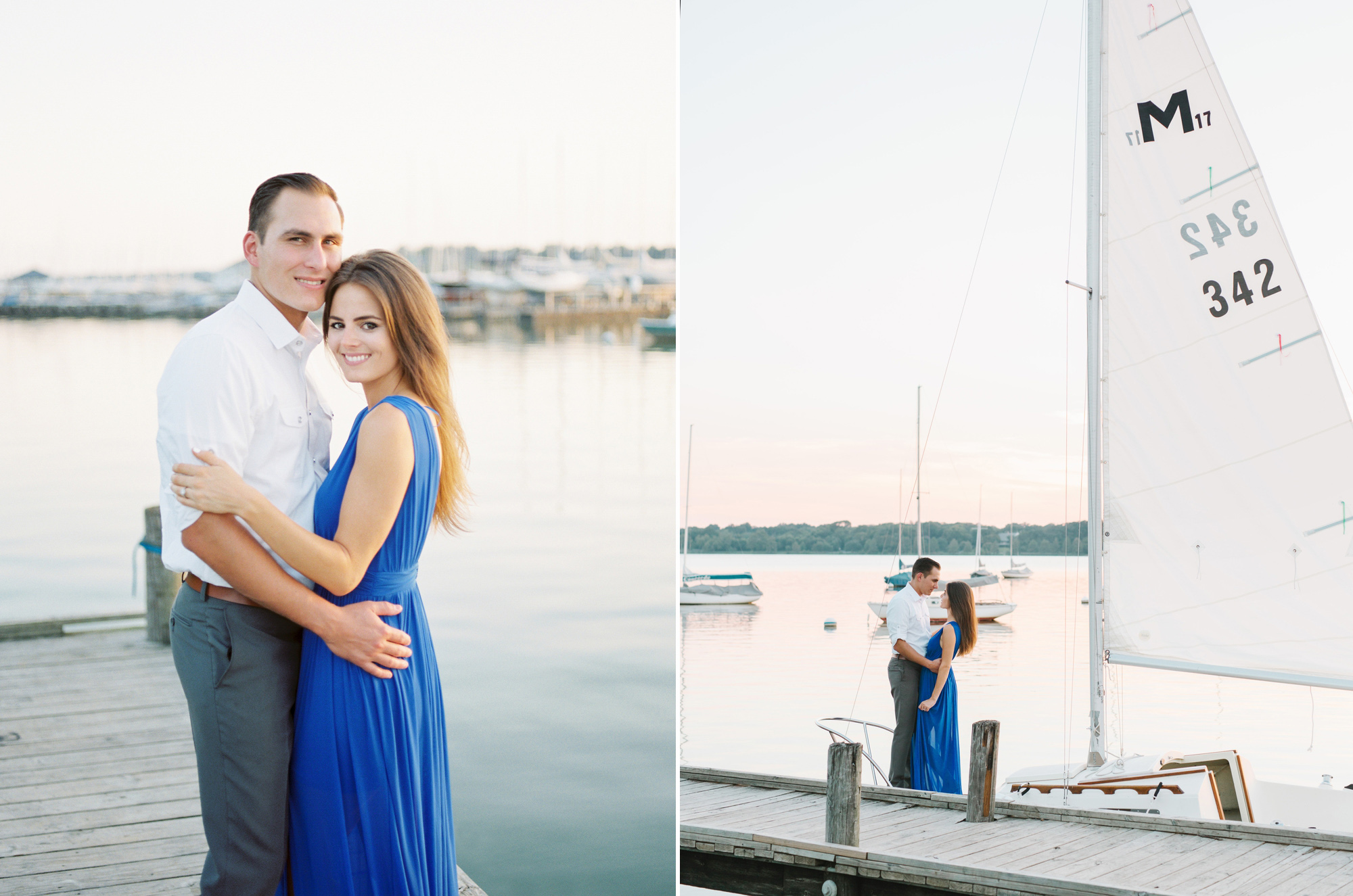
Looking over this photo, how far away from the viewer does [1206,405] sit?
5297 mm

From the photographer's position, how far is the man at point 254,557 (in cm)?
124

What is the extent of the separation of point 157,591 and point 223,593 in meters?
2.91

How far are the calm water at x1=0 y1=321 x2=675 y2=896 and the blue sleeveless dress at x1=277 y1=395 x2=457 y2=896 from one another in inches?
103

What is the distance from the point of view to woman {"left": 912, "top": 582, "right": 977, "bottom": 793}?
13.6 ft

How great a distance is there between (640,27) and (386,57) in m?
1.02

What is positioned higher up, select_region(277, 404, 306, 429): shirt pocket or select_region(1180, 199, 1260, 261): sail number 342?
select_region(1180, 199, 1260, 261): sail number 342

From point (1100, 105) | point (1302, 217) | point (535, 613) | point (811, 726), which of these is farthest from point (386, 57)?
point (1302, 217)

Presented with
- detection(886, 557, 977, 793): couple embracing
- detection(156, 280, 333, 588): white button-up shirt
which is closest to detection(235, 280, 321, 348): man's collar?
detection(156, 280, 333, 588): white button-up shirt

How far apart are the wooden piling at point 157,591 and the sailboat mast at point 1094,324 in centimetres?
415

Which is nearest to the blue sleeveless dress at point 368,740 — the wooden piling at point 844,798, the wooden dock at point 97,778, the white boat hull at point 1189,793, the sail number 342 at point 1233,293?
the wooden dock at point 97,778

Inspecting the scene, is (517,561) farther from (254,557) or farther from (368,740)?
(254,557)

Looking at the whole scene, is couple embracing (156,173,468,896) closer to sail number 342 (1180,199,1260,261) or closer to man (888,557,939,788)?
man (888,557,939,788)

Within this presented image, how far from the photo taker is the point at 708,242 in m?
22.0

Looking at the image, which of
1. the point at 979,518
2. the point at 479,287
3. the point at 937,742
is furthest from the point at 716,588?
the point at 937,742
